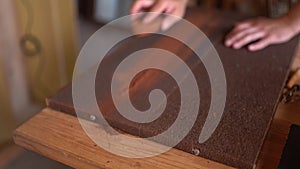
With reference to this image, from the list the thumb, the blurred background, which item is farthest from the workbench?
the blurred background

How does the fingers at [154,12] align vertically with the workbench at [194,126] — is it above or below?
above

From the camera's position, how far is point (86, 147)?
0.46m

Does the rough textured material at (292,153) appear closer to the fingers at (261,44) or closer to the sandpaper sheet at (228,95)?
the sandpaper sheet at (228,95)

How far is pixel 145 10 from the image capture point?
838mm

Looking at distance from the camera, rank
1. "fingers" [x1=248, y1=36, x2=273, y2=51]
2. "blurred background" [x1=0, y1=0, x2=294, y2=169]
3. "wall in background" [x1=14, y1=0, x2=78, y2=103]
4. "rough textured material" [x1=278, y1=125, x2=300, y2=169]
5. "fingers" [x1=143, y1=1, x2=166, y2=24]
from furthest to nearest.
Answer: "wall in background" [x1=14, y1=0, x2=78, y2=103]
"blurred background" [x1=0, y1=0, x2=294, y2=169]
"fingers" [x1=143, y1=1, x2=166, y2=24]
"fingers" [x1=248, y1=36, x2=273, y2=51]
"rough textured material" [x1=278, y1=125, x2=300, y2=169]

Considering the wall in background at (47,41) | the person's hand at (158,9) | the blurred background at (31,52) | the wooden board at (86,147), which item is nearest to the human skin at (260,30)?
the person's hand at (158,9)

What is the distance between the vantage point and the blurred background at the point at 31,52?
4.09 ft

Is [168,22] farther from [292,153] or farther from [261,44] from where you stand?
[292,153]

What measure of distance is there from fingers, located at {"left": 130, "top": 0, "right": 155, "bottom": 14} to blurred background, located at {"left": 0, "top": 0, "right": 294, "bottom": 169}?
383 mm

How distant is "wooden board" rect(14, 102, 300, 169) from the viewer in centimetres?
43

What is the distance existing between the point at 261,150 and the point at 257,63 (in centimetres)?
25

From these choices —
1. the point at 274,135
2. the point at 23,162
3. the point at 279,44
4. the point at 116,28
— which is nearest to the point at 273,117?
the point at 274,135

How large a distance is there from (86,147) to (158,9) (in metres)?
0.45

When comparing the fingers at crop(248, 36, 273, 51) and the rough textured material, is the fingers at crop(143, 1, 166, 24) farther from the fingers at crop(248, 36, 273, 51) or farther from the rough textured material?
the rough textured material
